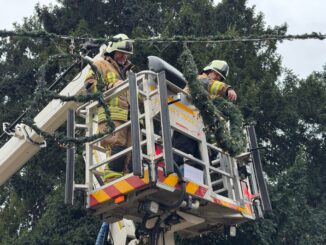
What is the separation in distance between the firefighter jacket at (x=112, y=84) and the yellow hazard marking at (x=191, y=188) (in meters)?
1.01

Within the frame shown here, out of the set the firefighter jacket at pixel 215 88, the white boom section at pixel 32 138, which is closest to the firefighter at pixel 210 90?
the firefighter jacket at pixel 215 88

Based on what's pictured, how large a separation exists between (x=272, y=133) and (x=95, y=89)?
440 inches

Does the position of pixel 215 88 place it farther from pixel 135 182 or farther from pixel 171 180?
pixel 135 182

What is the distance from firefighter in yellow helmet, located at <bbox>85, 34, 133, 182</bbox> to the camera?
18.5ft

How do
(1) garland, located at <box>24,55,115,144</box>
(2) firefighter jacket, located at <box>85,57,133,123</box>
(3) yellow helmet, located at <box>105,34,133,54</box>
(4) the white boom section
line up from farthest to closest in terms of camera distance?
(4) the white boom section → (3) yellow helmet, located at <box>105,34,133,54</box> → (2) firefighter jacket, located at <box>85,57,133,123</box> → (1) garland, located at <box>24,55,115,144</box>

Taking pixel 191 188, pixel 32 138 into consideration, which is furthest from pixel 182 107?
pixel 32 138

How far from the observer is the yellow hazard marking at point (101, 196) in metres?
5.22

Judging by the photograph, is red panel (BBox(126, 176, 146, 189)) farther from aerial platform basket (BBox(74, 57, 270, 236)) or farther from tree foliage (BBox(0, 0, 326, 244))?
tree foliage (BBox(0, 0, 326, 244))

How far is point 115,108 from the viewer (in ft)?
18.8

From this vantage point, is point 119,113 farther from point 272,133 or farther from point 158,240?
point 272,133

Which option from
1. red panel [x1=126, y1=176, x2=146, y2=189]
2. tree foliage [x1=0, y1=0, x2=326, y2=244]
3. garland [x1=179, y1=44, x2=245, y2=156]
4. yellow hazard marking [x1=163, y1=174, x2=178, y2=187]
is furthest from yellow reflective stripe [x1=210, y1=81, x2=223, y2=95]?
tree foliage [x1=0, y1=0, x2=326, y2=244]

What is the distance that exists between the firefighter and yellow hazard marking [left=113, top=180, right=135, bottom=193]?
2.35 ft

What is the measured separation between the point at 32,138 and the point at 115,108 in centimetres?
254

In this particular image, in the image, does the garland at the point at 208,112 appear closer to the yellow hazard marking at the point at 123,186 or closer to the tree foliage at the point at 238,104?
the yellow hazard marking at the point at 123,186
